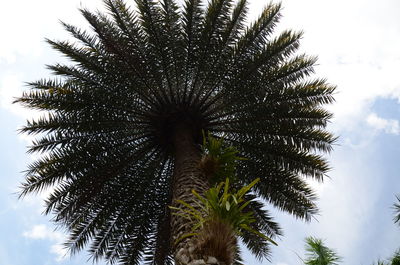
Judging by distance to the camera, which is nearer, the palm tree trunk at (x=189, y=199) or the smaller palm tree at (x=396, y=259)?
the palm tree trunk at (x=189, y=199)

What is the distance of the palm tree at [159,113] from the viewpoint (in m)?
9.23

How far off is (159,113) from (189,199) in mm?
3452

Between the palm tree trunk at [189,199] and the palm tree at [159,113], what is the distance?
0.18 meters

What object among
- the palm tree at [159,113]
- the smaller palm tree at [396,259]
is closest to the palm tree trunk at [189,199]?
the palm tree at [159,113]

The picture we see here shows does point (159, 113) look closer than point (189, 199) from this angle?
No

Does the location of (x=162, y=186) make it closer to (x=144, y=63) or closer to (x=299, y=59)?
(x=144, y=63)

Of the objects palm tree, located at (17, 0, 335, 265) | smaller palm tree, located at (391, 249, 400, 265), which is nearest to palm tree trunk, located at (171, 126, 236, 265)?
palm tree, located at (17, 0, 335, 265)

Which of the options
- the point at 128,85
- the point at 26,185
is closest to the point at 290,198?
the point at 128,85

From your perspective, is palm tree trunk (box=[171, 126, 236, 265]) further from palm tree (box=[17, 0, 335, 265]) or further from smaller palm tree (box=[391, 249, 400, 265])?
smaller palm tree (box=[391, 249, 400, 265])

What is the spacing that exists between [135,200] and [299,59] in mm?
5372

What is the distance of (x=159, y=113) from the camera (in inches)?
379

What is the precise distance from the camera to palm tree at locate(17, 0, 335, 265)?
923 cm

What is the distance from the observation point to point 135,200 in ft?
32.9

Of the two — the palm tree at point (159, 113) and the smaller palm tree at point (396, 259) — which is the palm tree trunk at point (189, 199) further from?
the smaller palm tree at point (396, 259)
